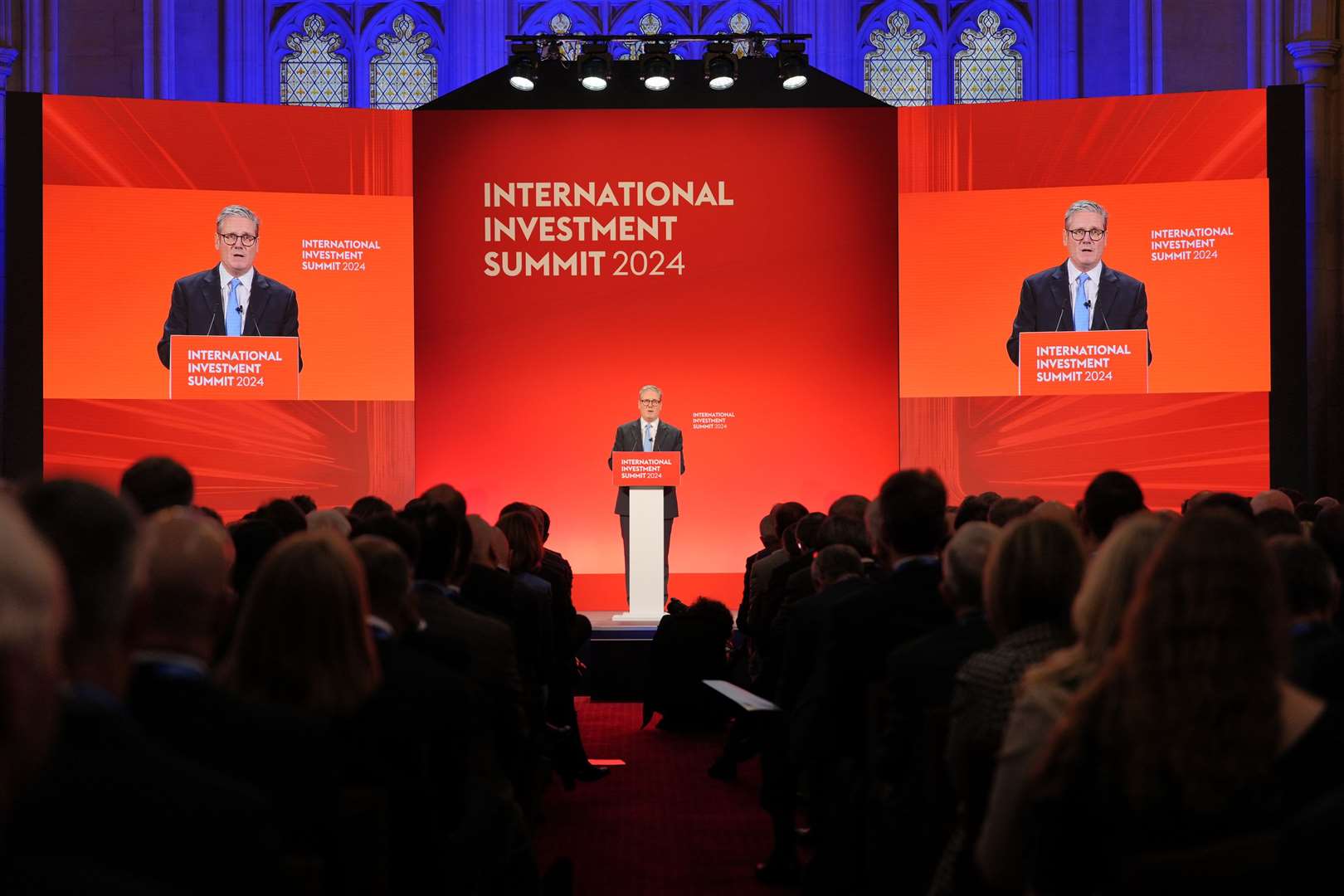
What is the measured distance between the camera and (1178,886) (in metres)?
1.67

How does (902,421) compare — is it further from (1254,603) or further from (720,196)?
(1254,603)

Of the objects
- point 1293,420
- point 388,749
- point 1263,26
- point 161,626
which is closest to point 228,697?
point 161,626

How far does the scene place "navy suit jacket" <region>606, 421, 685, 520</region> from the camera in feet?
30.3

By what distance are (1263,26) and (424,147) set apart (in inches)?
303

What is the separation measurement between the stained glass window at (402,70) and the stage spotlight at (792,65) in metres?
4.50

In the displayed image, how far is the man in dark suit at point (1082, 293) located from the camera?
1017 cm

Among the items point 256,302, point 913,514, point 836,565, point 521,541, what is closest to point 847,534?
point 836,565

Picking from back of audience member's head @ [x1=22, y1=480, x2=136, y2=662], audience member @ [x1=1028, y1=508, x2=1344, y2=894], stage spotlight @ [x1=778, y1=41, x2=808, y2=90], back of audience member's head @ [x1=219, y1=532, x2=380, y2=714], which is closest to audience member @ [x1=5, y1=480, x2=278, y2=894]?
back of audience member's head @ [x1=22, y1=480, x2=136, y2=662]

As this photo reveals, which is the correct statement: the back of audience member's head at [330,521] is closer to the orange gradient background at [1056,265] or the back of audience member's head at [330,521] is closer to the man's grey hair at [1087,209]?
the orange gradient background at [1056,265]

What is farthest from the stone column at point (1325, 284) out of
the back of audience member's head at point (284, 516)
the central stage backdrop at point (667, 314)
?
the back of audience member's head at point (284, 516)

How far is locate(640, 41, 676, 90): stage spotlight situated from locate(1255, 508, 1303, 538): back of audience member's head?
25.5 ft

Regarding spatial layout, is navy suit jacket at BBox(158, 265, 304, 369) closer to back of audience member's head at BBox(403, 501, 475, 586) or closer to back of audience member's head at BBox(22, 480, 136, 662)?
back of audience member's head at BBox(403, 501, 475, 586)

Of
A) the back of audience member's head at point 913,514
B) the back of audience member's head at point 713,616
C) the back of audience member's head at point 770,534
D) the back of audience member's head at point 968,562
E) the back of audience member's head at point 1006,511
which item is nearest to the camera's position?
the back of audience member's head at point 968,562

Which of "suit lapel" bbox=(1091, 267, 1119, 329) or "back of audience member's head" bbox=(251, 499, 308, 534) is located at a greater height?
"suit lapel" bbox=(1091, 267, 1119, 329)
